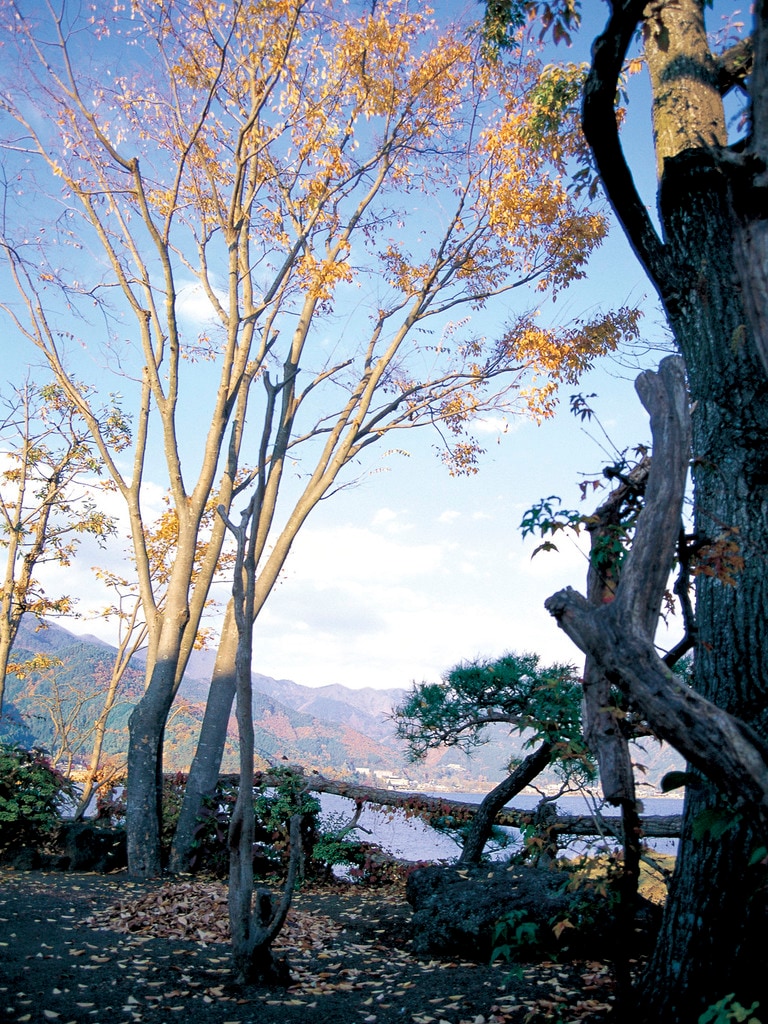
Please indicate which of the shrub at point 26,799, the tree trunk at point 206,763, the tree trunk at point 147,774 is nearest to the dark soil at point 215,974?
the tree trunk at point 147,774

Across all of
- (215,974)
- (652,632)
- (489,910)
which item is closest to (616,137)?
(652,632)

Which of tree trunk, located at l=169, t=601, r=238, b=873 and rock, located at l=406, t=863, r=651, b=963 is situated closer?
rock, located at l=406, t=863, r=651, b=963

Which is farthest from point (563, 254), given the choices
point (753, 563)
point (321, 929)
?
point (321, 929)

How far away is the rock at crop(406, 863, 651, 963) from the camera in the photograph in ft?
15.0

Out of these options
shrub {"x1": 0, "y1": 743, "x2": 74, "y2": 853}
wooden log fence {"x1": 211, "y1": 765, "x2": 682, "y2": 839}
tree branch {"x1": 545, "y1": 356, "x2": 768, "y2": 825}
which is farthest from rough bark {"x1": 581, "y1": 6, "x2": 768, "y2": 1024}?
shrub {"x1": 0, "y1": 743, "x2": 74, "y2": 853}

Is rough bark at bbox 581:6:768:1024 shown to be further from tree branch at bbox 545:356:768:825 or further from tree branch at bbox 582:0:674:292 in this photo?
tree branch at bbox 545:356:768:825

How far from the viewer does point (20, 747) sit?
30.1 feet

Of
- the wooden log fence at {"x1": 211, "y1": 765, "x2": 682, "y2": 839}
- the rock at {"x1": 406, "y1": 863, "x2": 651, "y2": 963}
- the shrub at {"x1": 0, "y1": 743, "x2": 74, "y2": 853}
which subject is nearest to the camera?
the rock at {"x1": 406, "y1": 863, "x2": 651, "y2": 963}

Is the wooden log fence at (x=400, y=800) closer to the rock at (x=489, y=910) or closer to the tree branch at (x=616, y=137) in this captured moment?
the rock at (x=489, y=910)

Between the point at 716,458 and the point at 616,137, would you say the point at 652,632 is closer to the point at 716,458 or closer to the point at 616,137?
the point at 716,458

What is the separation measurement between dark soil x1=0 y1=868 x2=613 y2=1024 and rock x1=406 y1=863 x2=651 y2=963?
137mm

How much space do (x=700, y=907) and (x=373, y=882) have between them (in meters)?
6.58

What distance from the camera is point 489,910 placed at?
493 centimetres

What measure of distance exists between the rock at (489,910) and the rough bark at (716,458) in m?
1.76
